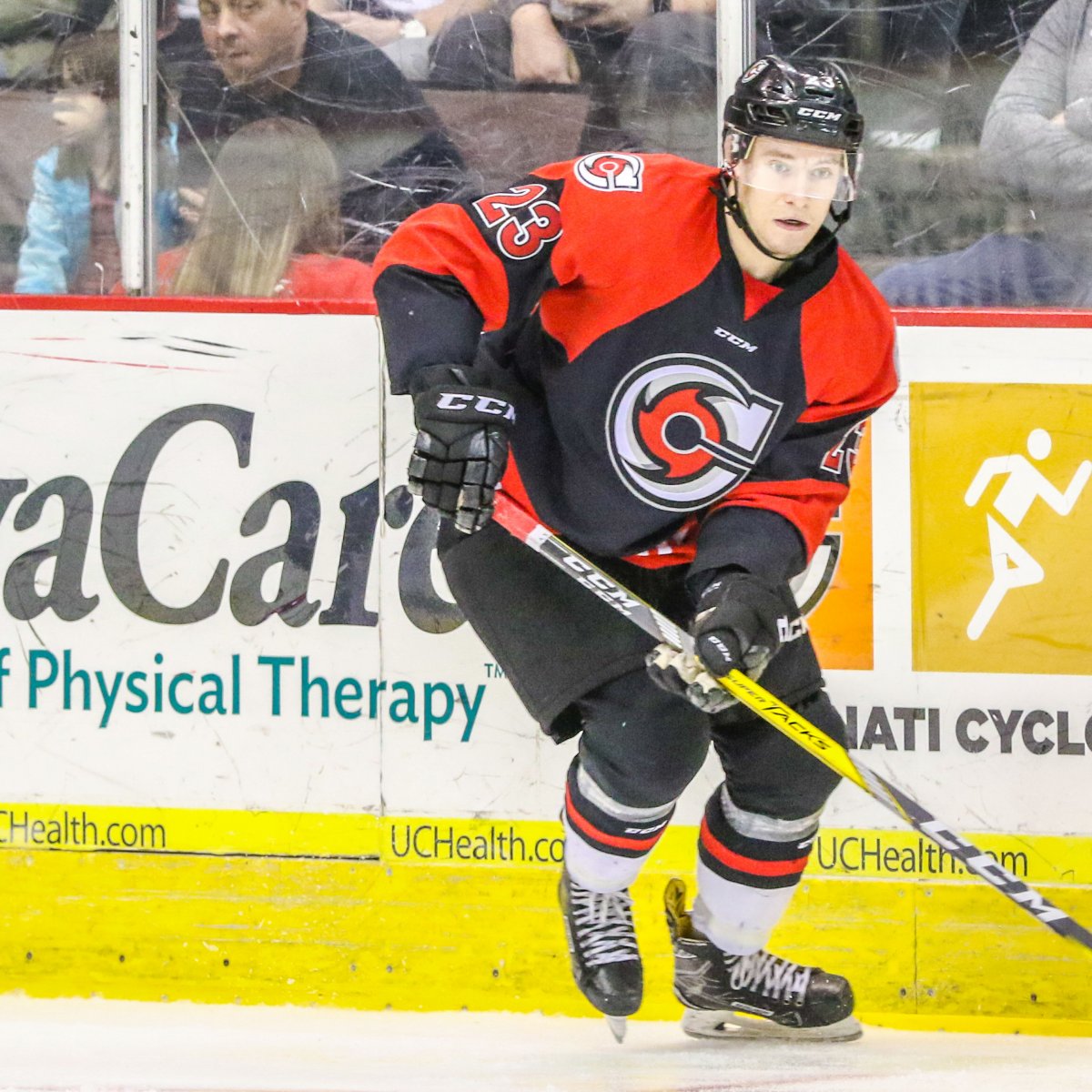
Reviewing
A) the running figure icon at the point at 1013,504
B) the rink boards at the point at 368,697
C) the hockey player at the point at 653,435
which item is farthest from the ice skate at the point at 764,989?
the running figure icon at the point at 1013,504

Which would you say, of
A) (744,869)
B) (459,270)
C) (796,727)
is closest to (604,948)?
(744,869)

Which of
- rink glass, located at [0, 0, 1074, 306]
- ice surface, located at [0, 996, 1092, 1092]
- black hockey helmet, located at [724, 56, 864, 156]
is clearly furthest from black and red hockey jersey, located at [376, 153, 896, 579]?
ice surface, located at [0, 996, 1092, 1092]

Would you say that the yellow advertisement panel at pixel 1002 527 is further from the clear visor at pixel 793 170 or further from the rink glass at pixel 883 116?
the clear visor at pixel 793 170

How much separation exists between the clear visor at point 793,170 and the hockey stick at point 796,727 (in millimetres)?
575

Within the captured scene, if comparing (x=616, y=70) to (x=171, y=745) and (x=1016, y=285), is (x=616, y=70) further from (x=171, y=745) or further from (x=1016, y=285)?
(x=171, y=745)

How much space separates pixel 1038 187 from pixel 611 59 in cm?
78

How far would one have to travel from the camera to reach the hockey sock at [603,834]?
2.23m

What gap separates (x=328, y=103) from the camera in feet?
9.03

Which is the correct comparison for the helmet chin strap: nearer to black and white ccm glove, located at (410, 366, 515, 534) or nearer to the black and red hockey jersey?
the black and red hockey jersey

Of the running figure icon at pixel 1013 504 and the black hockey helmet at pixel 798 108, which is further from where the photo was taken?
the running figure icon at pixel 1013 504

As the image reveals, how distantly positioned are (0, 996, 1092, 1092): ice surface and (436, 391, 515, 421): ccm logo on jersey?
0.96m

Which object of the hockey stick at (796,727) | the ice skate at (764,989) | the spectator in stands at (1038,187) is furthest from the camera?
the spectator in stands at (1038,187)

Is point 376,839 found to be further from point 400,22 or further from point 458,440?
point 400,22

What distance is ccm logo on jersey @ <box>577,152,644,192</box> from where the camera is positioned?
2.15 m
